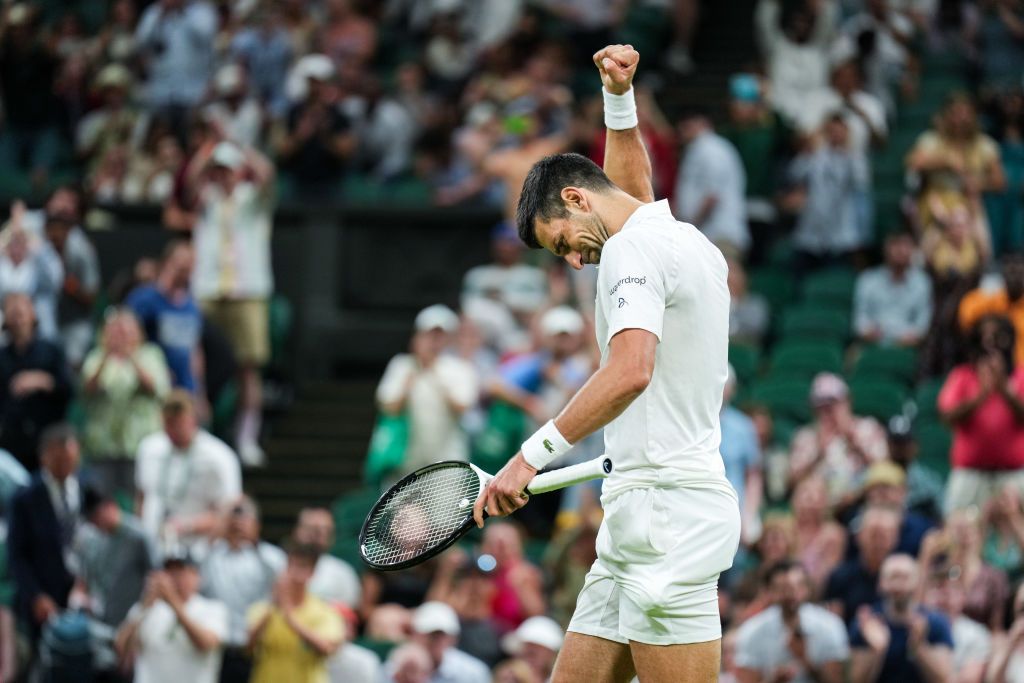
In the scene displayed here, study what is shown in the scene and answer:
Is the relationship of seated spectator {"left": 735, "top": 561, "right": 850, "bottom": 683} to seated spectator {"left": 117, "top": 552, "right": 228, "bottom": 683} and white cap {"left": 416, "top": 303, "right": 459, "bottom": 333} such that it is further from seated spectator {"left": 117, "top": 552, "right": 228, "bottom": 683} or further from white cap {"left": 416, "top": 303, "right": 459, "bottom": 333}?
white cap {"left": 416, "top": 303, "right": 459, "bottom": 333}

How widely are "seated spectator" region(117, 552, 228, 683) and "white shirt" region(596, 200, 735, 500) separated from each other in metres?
5.31

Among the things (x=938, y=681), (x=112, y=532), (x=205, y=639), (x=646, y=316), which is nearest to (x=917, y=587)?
(x=938, y=681)

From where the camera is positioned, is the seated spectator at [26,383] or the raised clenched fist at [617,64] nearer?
the raised clenched fist at [617,64]

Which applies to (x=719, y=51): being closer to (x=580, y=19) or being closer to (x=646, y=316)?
(x=580, y=19)

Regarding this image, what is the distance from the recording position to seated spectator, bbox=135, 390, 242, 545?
11438mm

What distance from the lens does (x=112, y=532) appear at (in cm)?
1072

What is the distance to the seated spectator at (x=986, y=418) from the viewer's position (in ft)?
34.9

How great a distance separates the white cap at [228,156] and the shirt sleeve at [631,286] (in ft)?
29.5

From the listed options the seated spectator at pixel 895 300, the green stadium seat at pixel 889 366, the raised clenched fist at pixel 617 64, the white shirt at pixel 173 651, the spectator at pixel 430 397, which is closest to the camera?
the raised clenched fist at pixel 617 64

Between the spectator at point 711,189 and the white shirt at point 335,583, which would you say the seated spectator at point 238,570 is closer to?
the white shirt at point 335,583

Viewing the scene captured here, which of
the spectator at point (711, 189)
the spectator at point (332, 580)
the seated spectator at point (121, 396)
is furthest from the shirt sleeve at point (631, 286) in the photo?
the spectator at point (711, 189)

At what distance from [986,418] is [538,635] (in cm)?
294

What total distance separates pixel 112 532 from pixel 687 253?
20.5 feet

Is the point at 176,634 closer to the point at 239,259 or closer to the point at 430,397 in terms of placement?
the point at 430,397
